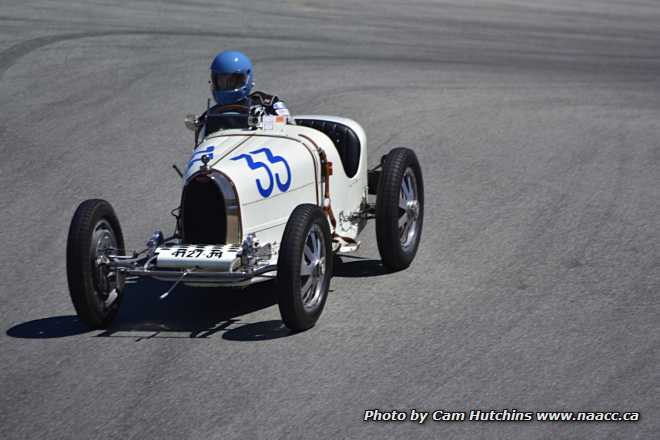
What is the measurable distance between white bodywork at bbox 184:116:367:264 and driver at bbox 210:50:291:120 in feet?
1.29

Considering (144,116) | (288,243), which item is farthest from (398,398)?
(144,116)

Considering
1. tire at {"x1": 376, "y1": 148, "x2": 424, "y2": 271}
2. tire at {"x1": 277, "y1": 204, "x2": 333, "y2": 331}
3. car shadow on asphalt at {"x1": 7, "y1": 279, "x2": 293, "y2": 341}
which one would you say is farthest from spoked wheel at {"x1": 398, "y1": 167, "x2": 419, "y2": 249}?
tire at {"x1": 277, "y1": 204, "x2": 333, "y2": 331}

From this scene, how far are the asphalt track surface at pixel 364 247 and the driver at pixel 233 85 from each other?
1.51 meters

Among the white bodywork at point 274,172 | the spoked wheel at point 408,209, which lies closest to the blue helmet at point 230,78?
the white bodywork at point 274,172

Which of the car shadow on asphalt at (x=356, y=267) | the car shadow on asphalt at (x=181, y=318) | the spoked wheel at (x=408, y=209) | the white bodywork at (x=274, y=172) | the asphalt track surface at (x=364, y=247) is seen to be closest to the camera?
the asphalt track surface at (x=364, y=247)

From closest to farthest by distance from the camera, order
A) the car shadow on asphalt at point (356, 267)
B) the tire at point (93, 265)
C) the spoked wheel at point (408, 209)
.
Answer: the tire at point (93, 265) → the car shadow on asphalt at point (356, 267) → the spoked wheel at point (408, 209)

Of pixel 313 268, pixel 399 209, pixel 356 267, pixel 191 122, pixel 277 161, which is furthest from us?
pixel 399 209

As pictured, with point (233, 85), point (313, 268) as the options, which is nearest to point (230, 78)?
point (233, 85)

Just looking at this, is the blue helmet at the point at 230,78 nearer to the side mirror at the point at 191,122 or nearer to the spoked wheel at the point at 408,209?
the side mirror at the point at 191,122

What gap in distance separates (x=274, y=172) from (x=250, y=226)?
48cm

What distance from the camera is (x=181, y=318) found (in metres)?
7.89

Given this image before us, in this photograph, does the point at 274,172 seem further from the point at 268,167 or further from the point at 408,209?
the point at 408,209

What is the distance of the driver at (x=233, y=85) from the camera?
9039 millimetres

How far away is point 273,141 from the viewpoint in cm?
839
